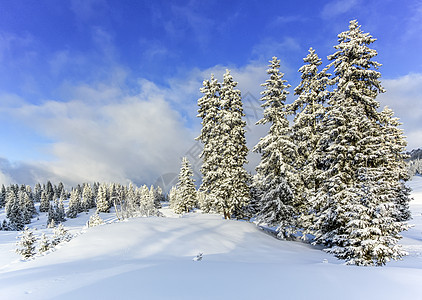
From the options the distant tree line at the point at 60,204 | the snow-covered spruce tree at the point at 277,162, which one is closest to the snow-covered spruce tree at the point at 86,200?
the distant tree line at the point at 60,204

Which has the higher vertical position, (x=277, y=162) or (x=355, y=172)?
(x=277, y=162)

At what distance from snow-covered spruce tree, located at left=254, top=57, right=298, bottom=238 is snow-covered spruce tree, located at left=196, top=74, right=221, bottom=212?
4.90 metres

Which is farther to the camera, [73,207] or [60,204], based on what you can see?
[73,207]

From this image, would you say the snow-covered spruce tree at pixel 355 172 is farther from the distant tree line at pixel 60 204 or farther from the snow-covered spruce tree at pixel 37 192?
the snow-covered spruce tree at pixel 37 192

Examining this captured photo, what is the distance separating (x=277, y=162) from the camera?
17.8 metres

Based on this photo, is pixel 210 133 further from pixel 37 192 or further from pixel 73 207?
pixel 37 192

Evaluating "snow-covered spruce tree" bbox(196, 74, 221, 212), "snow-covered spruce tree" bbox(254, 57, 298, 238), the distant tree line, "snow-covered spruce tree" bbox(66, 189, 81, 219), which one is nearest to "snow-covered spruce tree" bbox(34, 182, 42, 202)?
the distant tree line

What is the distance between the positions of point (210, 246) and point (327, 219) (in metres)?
7.48

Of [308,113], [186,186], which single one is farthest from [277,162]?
[186,186]

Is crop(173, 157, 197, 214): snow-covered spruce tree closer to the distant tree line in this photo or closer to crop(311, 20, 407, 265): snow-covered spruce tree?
the distant tree line

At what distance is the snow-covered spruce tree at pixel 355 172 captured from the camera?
32.6 feet

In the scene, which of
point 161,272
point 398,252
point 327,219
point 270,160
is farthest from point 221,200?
point 161,272

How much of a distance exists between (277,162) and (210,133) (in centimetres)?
823

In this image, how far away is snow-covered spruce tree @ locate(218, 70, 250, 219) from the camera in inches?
821
